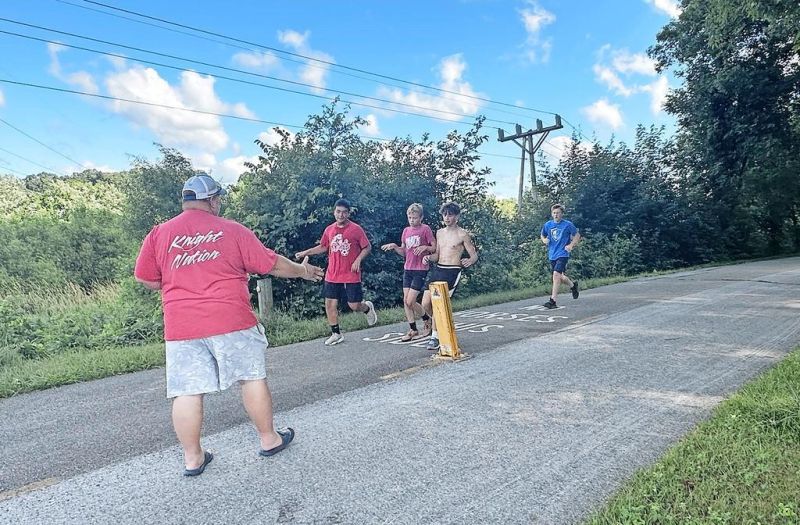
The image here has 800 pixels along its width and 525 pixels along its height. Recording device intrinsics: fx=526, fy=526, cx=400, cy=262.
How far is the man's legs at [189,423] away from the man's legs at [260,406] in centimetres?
30

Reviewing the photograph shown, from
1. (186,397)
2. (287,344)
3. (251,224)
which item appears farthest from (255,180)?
(186,397)

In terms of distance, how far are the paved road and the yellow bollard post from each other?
27cm

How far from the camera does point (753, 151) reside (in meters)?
23.0

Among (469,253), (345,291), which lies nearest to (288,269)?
(469,253)

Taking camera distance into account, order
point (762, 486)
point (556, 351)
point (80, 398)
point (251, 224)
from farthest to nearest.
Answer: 1. point (251, 224)
2. point (556, 351)
3. point (80, 398)
4. point (762, 486)

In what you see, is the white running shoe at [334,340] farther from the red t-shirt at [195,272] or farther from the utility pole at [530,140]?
the utility pole at [530,140]

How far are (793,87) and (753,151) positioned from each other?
338 centimetres

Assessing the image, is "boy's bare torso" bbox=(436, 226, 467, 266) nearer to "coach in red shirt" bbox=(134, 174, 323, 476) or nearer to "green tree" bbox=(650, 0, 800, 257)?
"coach in red shirt" bbox=(134, 174, 323, 476)

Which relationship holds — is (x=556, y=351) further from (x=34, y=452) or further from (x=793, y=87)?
(x=793, y=87)

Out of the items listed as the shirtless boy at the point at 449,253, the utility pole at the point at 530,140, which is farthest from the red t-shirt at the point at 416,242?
the utility pole at the point at 530,140

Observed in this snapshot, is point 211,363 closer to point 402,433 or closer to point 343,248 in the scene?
point 402,433

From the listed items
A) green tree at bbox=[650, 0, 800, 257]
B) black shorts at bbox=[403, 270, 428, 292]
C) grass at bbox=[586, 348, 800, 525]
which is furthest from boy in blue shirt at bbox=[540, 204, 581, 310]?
green tree at bbox=[650, 0, 800, 257]

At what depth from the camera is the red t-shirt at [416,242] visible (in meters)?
6.89

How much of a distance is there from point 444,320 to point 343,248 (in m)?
1.88
